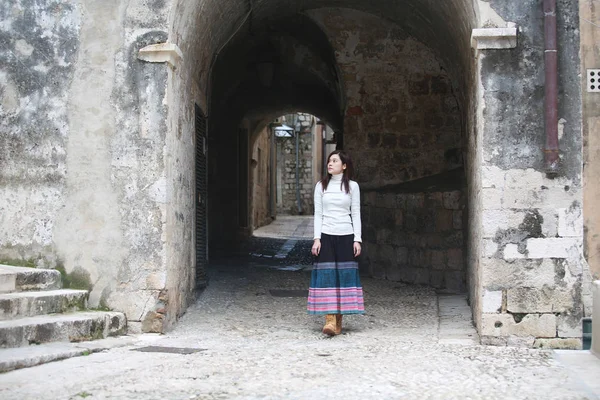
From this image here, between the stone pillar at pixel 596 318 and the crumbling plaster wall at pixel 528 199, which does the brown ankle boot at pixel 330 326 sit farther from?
the stone pillar at pixel 596 318

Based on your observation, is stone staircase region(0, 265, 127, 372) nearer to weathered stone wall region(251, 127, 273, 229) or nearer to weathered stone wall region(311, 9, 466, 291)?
weathered stone wall region(311, 9, 466, 291)

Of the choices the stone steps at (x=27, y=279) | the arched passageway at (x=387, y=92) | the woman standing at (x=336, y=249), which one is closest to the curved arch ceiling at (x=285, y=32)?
the arched passageway at (x=387, y=92)

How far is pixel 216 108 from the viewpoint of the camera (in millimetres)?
11688

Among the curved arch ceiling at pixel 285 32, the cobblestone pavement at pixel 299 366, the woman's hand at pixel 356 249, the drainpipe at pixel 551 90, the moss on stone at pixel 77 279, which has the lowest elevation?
the cobblestone pavement at pixel 299 366

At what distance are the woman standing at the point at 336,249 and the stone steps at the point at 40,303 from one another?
1796 millimetres

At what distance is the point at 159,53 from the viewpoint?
538 cm

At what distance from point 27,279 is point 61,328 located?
583 mm

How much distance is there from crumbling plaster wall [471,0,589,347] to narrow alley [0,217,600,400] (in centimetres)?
27

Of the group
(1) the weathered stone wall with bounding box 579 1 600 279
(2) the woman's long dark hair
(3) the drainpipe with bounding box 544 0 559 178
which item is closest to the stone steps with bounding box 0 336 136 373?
(2) the woman's long dark hair

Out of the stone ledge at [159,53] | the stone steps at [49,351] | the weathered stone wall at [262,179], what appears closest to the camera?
the stone steps at [49,351]

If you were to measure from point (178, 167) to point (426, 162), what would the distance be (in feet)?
14.4

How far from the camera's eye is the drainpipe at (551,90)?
496 centimetres

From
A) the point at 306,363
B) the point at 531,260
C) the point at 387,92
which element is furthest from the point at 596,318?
the point at 387,92

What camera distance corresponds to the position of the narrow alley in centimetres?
366
